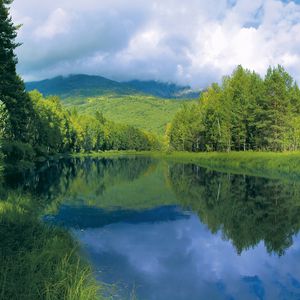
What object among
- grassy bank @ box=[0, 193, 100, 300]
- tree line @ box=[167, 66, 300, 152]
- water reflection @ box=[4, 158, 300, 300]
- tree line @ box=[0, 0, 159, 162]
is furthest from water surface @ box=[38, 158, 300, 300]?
tree line @ box=[167, 66, 300, 152]

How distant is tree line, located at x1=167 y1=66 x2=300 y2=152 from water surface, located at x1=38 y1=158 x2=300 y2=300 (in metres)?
41.5

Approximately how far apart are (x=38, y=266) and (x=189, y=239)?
1013 cm

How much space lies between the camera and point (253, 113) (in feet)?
265

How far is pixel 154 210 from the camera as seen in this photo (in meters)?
28.4

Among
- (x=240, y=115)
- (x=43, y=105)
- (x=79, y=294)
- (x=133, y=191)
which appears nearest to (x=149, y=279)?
(x=79, y=294)

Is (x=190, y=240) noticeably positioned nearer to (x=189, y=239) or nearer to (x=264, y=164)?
(x=189, y=239)

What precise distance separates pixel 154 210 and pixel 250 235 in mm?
9518

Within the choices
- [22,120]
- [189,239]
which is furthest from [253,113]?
[189,239]

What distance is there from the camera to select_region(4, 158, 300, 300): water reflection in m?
13.6

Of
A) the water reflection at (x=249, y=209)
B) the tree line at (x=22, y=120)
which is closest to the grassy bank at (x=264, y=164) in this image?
the water reflection at (x=249, y=209)

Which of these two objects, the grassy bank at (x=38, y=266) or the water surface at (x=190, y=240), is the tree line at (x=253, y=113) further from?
the grassy bank at (x=38, y=266)

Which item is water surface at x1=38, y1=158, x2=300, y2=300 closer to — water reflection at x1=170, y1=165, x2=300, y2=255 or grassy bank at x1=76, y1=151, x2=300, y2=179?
water reflection at x1=170, y1=165, x2=300, y2=255

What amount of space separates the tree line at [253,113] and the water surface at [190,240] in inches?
1632

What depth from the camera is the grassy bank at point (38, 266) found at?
9773 mm
